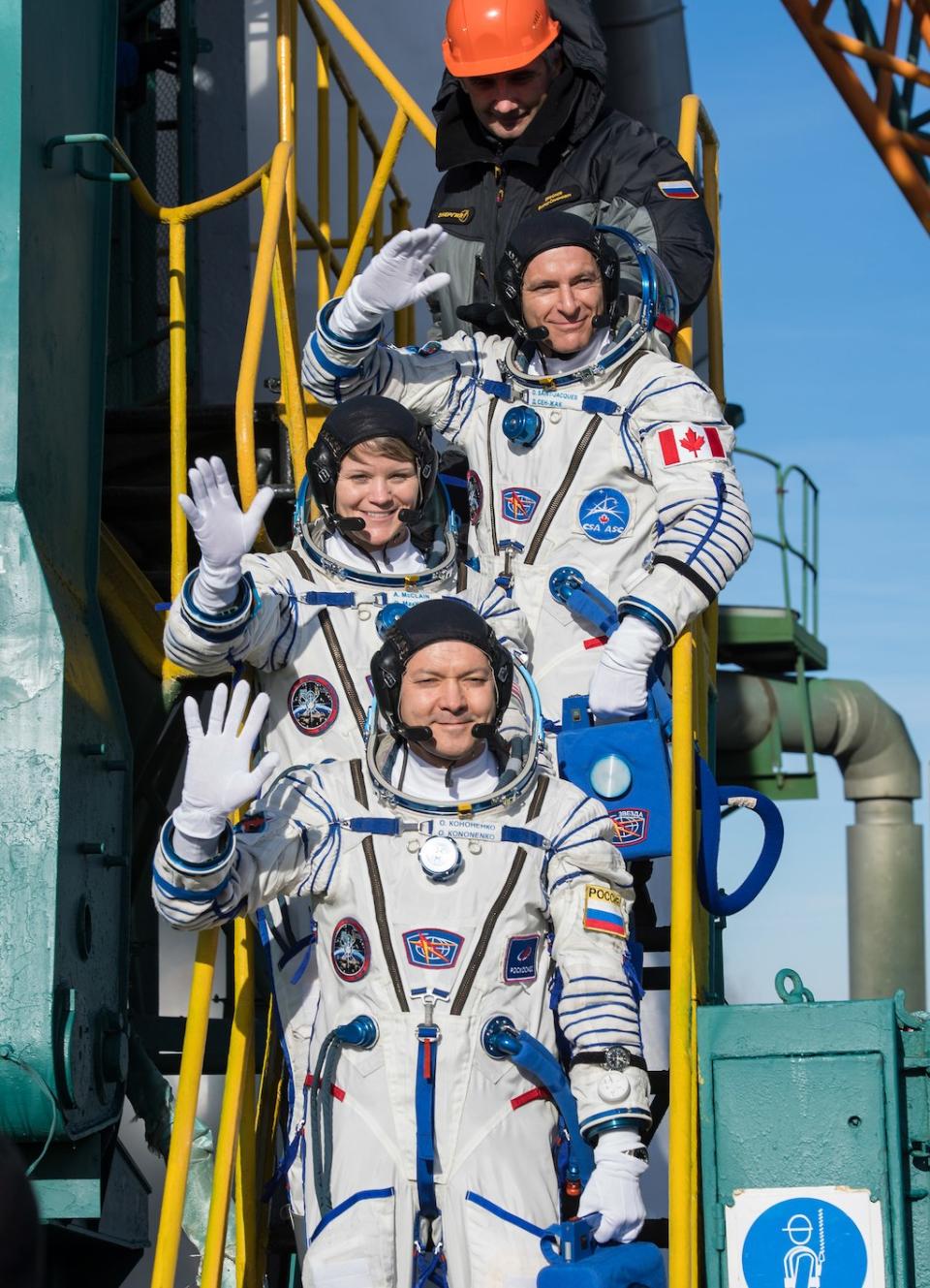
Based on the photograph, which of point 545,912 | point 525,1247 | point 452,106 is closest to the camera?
point 525,1247

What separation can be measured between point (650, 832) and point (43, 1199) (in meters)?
A: 1.48

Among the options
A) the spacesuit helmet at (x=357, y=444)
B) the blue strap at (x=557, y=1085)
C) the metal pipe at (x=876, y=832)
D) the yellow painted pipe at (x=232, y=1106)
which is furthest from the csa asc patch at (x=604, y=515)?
the metal pipe at (x=876, y=832)

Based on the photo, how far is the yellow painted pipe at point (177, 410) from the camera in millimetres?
4836

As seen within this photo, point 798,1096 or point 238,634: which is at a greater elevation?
point 238,634

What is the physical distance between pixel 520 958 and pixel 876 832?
27.0 feet

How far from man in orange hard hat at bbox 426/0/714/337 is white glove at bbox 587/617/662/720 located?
1.21 m

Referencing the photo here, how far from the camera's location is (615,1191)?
355cm

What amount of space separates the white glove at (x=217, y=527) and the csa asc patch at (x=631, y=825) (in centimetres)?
98

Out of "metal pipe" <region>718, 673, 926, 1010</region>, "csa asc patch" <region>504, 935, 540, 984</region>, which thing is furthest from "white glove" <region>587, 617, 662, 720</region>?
"metal pipe" <region>718, 673, 926, 1010</region>

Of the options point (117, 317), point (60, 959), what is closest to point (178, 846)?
point (60, 959)

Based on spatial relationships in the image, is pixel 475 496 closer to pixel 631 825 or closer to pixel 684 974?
pixel 631 825

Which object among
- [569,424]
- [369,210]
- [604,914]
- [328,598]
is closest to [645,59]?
[369,210]

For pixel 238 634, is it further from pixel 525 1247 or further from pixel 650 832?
pixel 525 1247

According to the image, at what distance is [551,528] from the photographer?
476 cm
